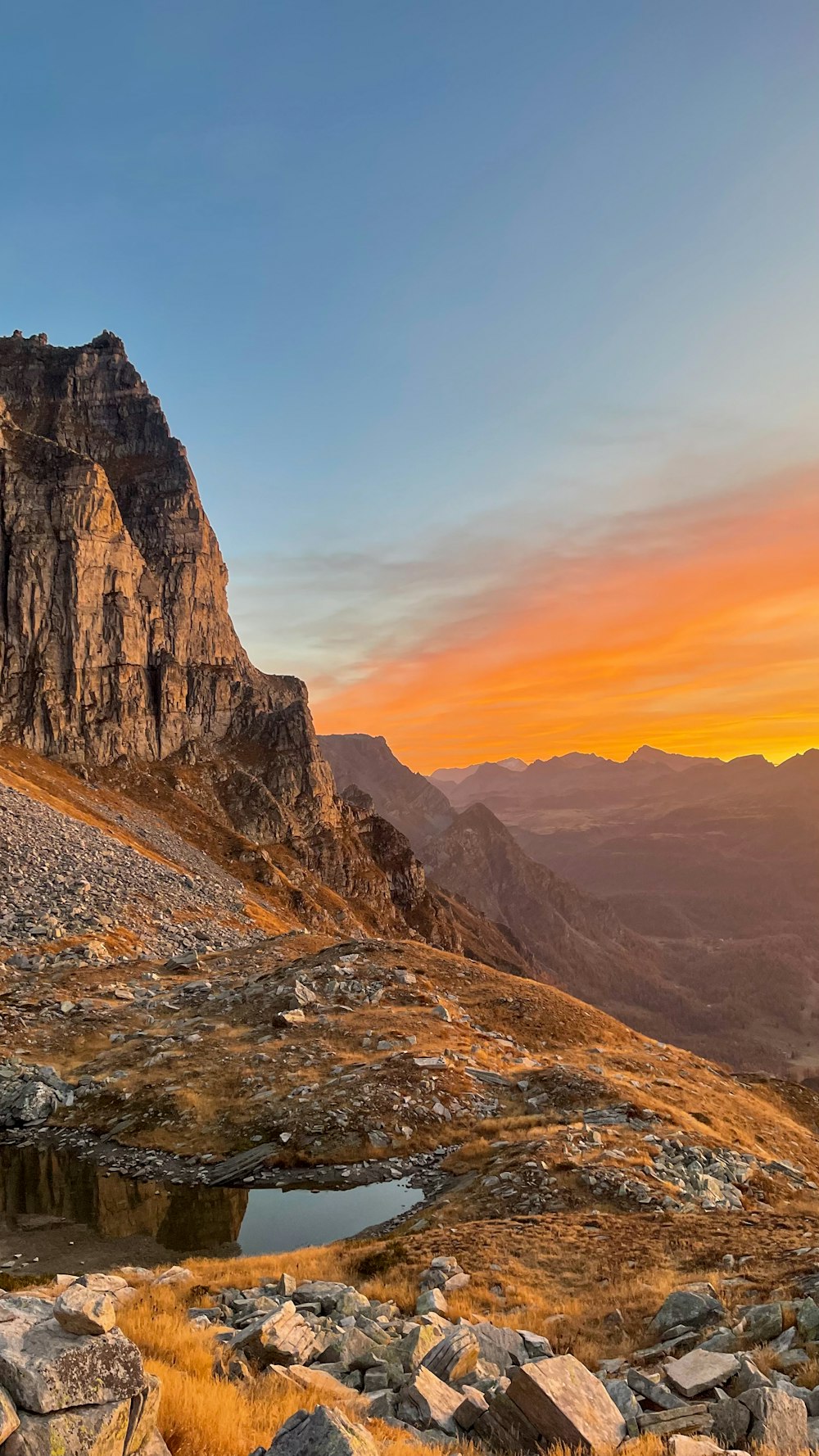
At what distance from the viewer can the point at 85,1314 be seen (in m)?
7.95

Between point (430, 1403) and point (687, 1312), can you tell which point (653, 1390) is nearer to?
point (430, 1403)

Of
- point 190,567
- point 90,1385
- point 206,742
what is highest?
point 190,567

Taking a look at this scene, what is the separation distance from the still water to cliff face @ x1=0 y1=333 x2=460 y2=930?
110 meters

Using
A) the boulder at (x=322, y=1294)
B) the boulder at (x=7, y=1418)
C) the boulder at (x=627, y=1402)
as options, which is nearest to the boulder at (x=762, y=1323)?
the boulder at (x=627, y=1402)

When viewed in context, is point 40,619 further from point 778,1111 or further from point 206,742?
point 778,1111

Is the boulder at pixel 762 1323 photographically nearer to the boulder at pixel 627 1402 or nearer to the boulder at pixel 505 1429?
the boulder at pixel 627 1402

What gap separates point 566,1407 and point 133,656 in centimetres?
15063

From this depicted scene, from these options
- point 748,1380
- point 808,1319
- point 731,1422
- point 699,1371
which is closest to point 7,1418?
point 731,1422

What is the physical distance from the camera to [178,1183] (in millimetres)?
27422

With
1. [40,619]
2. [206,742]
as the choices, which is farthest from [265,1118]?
[206,742]

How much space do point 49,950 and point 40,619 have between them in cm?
9875

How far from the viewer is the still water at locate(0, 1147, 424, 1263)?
23.7 meters

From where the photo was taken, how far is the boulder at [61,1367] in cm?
735

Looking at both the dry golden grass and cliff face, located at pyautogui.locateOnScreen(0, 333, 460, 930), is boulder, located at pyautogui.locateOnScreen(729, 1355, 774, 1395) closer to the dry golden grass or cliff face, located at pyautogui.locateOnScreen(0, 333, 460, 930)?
the dry golden grass
